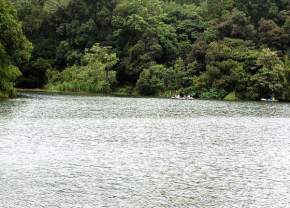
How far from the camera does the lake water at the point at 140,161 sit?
2308cm

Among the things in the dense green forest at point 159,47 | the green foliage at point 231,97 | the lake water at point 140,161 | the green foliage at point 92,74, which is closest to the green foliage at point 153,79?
the dense green forest at point 159,47

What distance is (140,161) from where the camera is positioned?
31016 mm

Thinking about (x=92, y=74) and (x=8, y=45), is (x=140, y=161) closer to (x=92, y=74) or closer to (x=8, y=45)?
(x=8, y=45)

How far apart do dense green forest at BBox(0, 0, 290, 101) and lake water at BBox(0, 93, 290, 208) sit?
35.3m

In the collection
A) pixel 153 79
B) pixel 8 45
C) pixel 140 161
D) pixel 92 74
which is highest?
pixel 8 45

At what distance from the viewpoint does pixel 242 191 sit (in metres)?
24.9

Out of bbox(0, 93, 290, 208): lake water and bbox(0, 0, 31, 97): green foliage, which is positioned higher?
bbox(0, 0, 31, 97): green foliage

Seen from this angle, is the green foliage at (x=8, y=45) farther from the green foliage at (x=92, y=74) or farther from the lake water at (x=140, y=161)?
the green foliage at (x=92, y=74)

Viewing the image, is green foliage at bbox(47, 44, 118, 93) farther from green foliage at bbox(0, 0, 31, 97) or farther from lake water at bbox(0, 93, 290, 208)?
lake water at bbox(0, 93, 290, 208)

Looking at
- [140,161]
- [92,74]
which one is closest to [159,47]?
[92,74]

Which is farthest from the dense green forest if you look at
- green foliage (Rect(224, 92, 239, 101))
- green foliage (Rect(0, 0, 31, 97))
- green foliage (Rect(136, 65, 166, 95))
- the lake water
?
the lake water

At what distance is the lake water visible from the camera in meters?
23.1

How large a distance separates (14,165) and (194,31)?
7714 centimetres

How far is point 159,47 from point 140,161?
68.0 m
